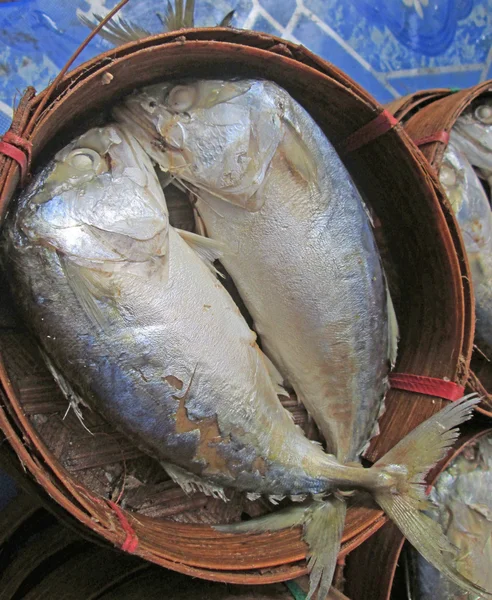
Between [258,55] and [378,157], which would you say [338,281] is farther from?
[258,55]

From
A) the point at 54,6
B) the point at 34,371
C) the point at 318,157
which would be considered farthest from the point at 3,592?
the point at 54,6

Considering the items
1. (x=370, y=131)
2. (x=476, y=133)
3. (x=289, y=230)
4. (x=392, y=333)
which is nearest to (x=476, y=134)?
(x=476, y=133)

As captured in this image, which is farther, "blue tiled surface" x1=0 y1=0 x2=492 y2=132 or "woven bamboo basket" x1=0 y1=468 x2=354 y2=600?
"blue tiled surface" x1=0 y1=0 x2=492 y2=132

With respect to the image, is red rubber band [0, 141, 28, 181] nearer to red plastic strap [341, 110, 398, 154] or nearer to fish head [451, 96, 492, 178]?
red plastic strap [341, 110, 398, 154]

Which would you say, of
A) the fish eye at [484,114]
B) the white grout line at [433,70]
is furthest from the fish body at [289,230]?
the white grout line at [433,70]

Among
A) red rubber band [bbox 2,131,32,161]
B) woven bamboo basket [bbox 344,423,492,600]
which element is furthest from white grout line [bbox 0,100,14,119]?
woven bamboo basket [bbox 344,423,492,600]

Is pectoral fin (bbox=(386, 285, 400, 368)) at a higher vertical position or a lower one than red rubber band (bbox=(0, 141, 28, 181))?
lower
